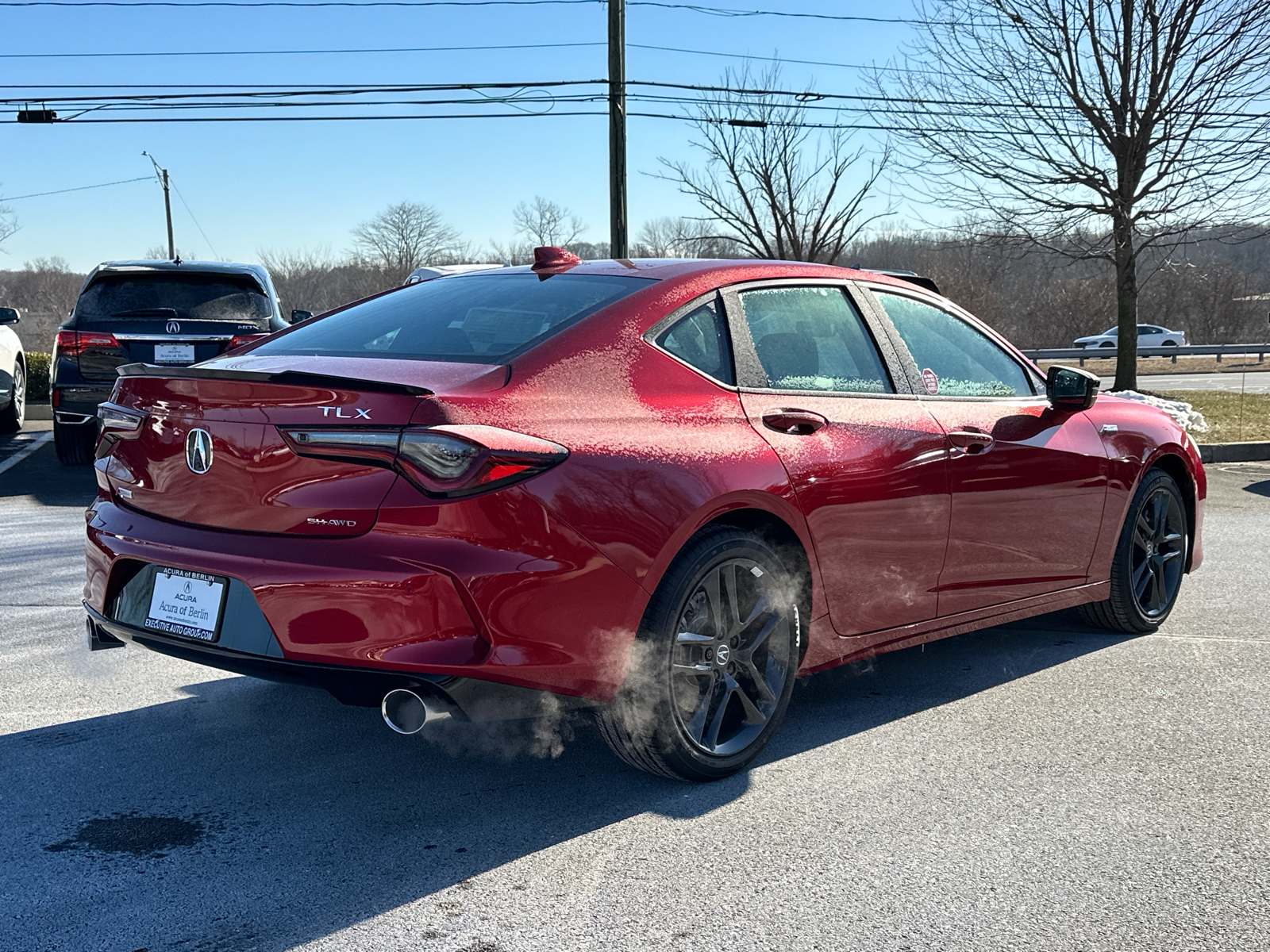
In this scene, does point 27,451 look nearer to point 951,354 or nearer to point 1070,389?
point 951,354

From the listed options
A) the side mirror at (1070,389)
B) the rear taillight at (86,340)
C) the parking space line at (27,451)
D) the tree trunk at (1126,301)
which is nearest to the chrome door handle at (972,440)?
the side mirror at (1070,389)

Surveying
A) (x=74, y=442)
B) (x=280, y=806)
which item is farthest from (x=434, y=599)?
(x=74, y=442)

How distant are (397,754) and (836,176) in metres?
28.4

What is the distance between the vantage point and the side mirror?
4.87m

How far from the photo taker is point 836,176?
3050 centimetres

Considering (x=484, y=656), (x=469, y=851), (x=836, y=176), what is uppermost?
(x=836, y=176)

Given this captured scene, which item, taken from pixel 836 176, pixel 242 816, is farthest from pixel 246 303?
pixel 836 176

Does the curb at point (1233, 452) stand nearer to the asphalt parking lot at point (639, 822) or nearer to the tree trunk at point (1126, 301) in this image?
the tree trunk at point (1126, 301)

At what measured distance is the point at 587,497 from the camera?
318 cm

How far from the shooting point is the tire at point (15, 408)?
14.6 metres

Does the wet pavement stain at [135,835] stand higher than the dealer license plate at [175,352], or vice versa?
the dealer license plate at [175,352]

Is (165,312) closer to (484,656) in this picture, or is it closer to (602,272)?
(602,272)

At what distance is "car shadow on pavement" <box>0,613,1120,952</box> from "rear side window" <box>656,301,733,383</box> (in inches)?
49.1

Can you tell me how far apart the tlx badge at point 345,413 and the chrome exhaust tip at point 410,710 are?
2.23 ft
